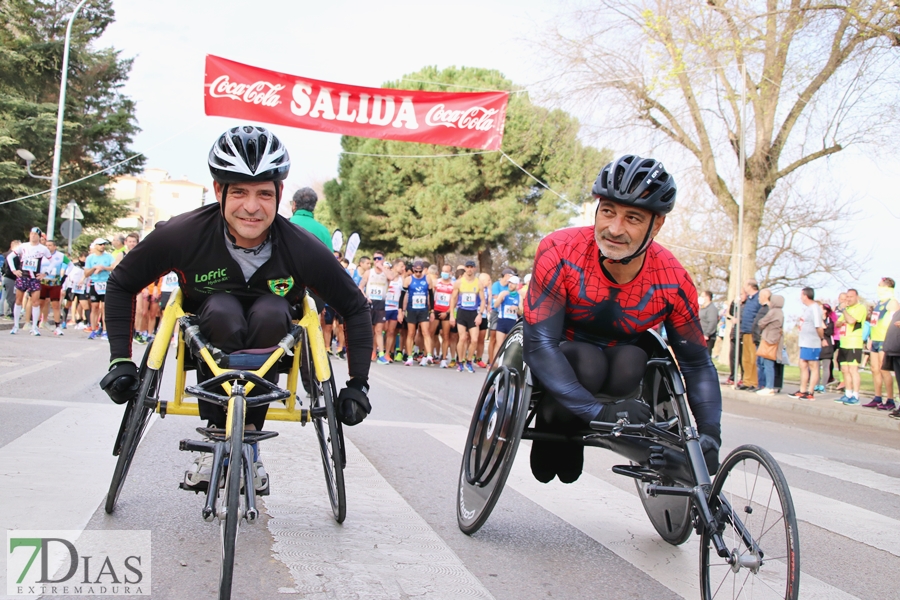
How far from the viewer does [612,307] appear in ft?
12.9

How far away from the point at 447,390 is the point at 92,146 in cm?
2918

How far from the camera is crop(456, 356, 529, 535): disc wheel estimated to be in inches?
151

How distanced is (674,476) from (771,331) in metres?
12.9

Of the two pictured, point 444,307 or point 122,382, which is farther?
point 444,307

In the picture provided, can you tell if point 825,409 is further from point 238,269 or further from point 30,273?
point 30,273

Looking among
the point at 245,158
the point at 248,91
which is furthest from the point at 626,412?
the point at 248,91

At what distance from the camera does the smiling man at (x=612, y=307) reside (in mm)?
3752

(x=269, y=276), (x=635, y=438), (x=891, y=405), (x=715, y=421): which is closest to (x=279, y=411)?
(x=269, y=276)

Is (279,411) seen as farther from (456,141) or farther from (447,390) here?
(456,141)

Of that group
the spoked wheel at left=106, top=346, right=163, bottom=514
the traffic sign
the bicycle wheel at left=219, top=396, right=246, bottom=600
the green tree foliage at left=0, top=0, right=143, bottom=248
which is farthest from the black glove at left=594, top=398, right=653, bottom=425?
the green tree foliage at left=0, top=0, right=143, bottom=248

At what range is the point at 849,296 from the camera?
15.5 metres

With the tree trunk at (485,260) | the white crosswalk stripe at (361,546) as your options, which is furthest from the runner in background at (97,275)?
Result: the tree trunk at (485,260)

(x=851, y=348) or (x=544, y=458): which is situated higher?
(x=851, y=348)
